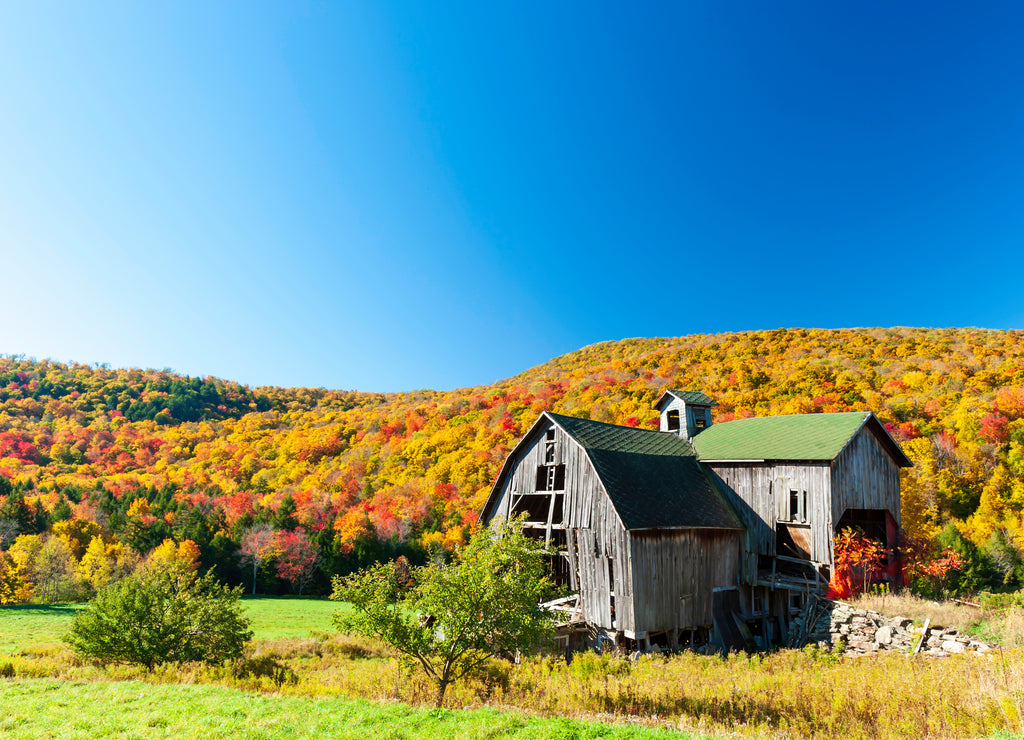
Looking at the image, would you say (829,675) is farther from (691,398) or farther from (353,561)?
(353,561)

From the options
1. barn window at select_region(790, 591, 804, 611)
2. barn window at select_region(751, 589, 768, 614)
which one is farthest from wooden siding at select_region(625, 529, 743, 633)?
barn window at select_region(790, 591, 804, 611)

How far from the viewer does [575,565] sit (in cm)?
2327

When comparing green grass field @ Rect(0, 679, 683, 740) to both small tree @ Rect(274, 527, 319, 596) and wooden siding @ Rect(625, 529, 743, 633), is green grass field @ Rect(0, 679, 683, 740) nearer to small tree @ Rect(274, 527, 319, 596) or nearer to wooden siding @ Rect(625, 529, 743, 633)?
wooden siding @ Rect(625, 529, 743, 633)

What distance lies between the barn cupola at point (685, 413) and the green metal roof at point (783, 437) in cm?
83

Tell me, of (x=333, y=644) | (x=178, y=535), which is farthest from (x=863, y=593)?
(x=178, y=535)

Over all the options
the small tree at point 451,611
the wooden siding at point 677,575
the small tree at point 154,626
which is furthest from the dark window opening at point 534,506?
the small tree at point 154,626

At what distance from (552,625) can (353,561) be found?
42.4m

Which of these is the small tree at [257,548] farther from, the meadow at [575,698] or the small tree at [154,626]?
the meadow at [575,698]

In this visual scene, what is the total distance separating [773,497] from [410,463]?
52.1 metres

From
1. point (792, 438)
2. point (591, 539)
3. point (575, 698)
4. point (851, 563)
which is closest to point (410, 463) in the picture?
point (591, 539)

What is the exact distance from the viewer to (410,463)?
223 ft

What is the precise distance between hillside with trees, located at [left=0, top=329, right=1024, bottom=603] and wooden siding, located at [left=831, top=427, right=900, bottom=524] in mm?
8680

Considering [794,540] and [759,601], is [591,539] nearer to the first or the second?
[759,601]

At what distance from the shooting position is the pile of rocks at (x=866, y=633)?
15.8 metres
